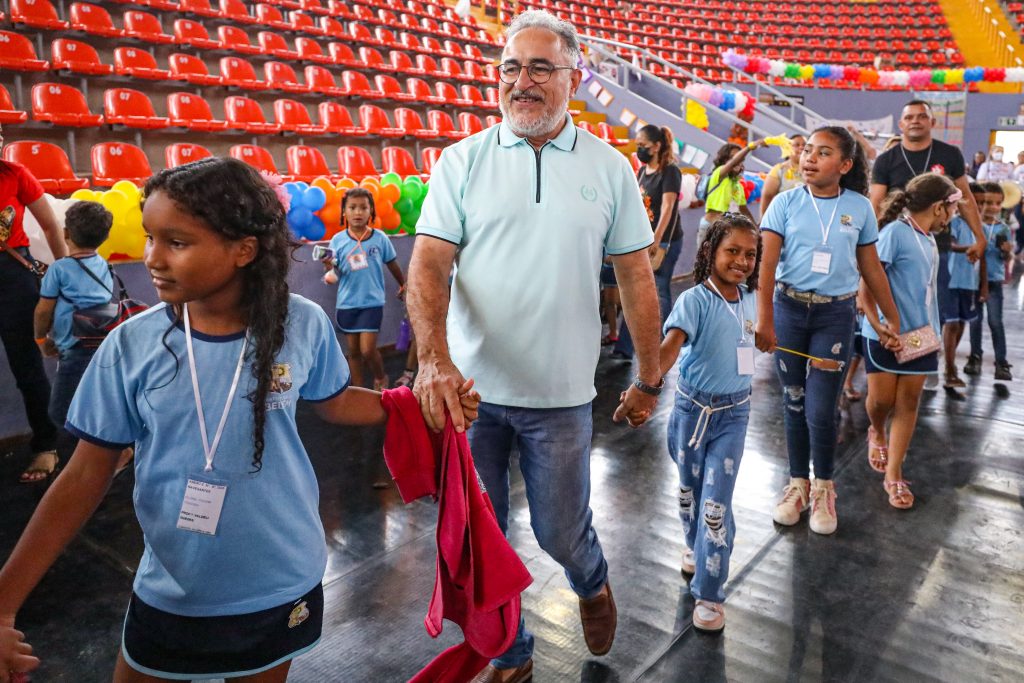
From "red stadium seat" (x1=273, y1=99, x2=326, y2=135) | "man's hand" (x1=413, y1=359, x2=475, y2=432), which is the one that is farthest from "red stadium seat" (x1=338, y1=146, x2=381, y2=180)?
"man's hand" (x1=413, y1=359, x2=475, y2=432)

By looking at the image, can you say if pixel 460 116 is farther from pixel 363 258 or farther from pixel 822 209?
pixel 822 209

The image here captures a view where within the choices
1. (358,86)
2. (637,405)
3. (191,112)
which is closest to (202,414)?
(637,405)

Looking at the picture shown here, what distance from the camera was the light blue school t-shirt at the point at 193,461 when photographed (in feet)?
4.04

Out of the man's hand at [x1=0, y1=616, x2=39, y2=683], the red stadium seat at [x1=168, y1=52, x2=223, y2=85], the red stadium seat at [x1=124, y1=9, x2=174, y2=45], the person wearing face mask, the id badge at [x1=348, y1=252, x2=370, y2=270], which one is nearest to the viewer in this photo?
the man's hand at [x1=0, y1=616, x2=39, y2=683]

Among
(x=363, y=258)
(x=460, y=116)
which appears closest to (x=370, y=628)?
(x=363, y=258)

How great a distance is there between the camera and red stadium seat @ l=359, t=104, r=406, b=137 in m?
8.02

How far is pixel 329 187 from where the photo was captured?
199 inches

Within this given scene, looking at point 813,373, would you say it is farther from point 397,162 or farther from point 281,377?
point 397,162

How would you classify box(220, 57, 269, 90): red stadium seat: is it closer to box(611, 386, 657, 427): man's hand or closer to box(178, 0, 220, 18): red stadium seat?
box(178, 0, 220, 18): red stadium seat

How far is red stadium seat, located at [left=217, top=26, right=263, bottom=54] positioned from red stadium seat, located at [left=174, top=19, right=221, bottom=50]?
0.42 ft

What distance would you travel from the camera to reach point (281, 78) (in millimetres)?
7836

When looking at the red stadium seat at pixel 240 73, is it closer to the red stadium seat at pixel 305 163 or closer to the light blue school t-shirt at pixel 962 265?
the red stadium seat at pixel 305 163

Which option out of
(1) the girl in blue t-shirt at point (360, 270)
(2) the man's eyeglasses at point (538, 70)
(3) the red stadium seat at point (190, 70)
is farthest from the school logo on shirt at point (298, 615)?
(3) the red stadium seat at point (190, 70)

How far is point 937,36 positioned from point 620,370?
67.4ft
